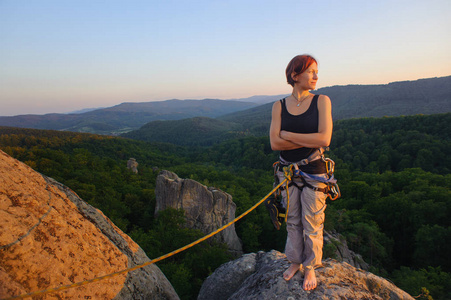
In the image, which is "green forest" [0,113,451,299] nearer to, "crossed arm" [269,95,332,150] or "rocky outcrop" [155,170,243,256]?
"rocky outcrop" [155,170,243,256]

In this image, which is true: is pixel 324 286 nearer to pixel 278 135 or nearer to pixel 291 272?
pixel 291 272

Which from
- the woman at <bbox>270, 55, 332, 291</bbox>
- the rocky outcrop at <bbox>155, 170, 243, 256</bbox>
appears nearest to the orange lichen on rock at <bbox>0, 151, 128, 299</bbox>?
the woman at <bbox>270, 55, 332, 291</bbox>

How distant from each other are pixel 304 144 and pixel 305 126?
295 mm

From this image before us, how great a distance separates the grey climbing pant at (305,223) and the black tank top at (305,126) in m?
0.23

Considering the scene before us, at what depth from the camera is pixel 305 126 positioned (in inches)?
138

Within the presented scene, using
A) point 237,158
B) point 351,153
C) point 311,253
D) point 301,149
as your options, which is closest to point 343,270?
point 311,253

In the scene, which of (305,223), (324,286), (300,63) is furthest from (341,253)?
(300,63)

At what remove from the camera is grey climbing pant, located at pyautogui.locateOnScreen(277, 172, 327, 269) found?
357cm

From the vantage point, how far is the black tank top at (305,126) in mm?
3475

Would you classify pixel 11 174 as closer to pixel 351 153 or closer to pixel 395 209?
pixel 395 209

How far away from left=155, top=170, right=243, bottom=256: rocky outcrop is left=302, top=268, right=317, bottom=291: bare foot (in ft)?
57.9

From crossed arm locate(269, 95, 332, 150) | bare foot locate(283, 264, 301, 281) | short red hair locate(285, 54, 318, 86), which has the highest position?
short red hair locate(285, 54, 318, 86)

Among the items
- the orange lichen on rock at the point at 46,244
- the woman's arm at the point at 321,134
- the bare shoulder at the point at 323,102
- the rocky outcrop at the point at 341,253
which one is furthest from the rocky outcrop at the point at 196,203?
the bare shoulder at the point at 323,102

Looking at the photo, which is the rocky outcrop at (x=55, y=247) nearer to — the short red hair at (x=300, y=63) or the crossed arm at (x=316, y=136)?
the crossed arm at (x=316, y=136)
